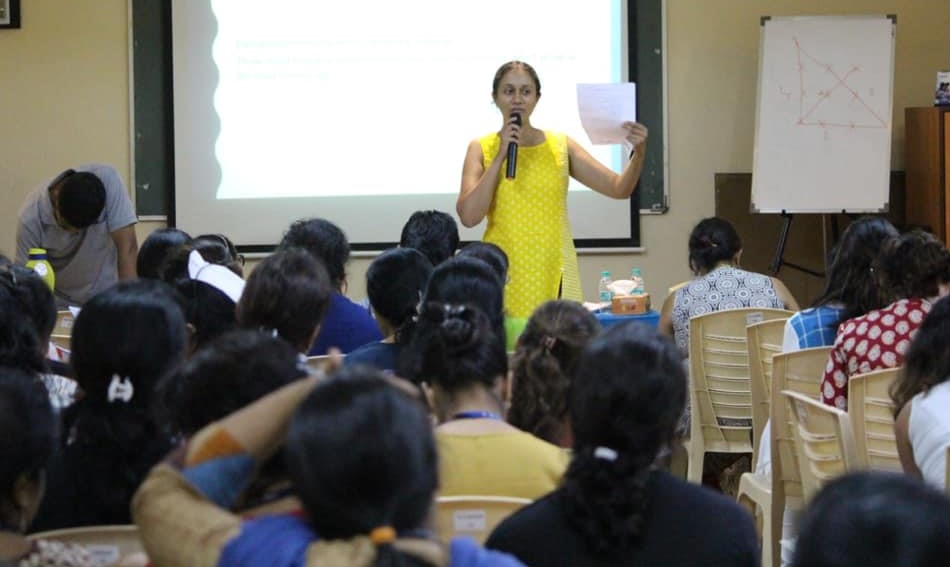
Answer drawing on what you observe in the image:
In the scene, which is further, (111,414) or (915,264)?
(915,264)

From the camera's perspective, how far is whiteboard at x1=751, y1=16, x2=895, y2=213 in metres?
6.39

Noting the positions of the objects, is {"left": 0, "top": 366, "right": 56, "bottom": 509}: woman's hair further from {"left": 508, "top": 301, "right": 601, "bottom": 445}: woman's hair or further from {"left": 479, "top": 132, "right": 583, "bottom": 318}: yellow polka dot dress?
{"left": 479, "top": 132, "right": 583, "bottom": 318}: yellow polka dot dress

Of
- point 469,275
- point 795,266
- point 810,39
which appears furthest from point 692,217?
point 469,275

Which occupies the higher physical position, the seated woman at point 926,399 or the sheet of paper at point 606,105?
the sheet of paper at point 606,105

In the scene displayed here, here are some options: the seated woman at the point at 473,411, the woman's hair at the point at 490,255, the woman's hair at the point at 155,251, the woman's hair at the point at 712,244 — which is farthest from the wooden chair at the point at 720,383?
the seated woman at the point at 473,411

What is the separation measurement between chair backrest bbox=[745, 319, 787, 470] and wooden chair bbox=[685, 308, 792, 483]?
1.35 ft

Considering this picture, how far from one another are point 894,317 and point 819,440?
1.73 ft

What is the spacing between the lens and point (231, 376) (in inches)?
64.0

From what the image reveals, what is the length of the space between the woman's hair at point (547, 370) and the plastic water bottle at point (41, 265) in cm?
231

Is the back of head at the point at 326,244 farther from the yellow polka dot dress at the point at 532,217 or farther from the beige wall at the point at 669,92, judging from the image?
the beige wall at the point at 669,92

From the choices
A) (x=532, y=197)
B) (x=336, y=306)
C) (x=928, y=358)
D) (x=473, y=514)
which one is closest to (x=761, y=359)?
(x=532, y=197)

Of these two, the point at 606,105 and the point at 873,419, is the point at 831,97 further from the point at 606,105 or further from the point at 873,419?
the point at 873,419

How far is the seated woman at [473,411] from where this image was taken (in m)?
1.98

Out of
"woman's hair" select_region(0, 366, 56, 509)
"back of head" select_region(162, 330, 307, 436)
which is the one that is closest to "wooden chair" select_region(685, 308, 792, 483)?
"back of head" select_region(162, 330, 307, 436)
